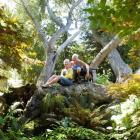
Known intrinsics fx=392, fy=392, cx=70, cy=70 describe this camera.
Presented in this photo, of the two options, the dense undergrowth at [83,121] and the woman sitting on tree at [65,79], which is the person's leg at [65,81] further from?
the dense undergrowth at [83,121]

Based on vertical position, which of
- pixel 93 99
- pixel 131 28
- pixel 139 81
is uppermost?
pixel 93 99

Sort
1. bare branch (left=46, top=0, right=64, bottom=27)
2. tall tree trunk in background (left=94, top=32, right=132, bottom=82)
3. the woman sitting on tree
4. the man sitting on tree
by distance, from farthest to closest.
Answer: bare branch (left=46, top=0, right=64, bottom=27) < tall tree trunk in background (left=94, top=32, right=132, bottom=82) < the man sitting on tree < the woman sitting on tree

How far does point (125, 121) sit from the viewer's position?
850 centimetres

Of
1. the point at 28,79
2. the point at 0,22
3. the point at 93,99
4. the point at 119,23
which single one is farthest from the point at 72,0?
the point at 119,23

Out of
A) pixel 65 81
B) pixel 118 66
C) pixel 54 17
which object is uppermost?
pixel 54 17

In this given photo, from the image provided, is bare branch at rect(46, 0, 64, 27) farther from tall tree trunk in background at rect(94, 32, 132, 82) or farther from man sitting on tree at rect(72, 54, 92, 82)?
man sitting on tree at rect(72, 54, 92, 82)

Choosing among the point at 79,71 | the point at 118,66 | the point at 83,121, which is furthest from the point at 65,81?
the point at 118,66

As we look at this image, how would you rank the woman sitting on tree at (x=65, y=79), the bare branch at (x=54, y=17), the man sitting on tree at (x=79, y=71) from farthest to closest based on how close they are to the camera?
the bare branch at (x=54, y=17), the man sitting on tree at (x=79, y=71), the woman sitting on tree at (x=65, y=79)

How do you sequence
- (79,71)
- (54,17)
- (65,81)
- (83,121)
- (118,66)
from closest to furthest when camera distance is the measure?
(83,121) → (65,81) → (79,71) → (118,66) → (54,17)

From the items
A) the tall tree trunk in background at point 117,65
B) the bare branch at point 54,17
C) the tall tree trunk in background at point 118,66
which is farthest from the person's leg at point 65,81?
the bare branch at point 54,17

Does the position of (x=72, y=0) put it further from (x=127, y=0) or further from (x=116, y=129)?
(x=127, y=0)

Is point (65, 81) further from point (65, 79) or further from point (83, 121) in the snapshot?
point (83, 121)

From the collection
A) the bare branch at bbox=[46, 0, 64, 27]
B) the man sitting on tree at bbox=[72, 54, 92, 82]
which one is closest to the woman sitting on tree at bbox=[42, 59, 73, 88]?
the man sitting on tree at bbox=[72, 54, 92, 82]

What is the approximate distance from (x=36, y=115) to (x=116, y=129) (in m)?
2.95
